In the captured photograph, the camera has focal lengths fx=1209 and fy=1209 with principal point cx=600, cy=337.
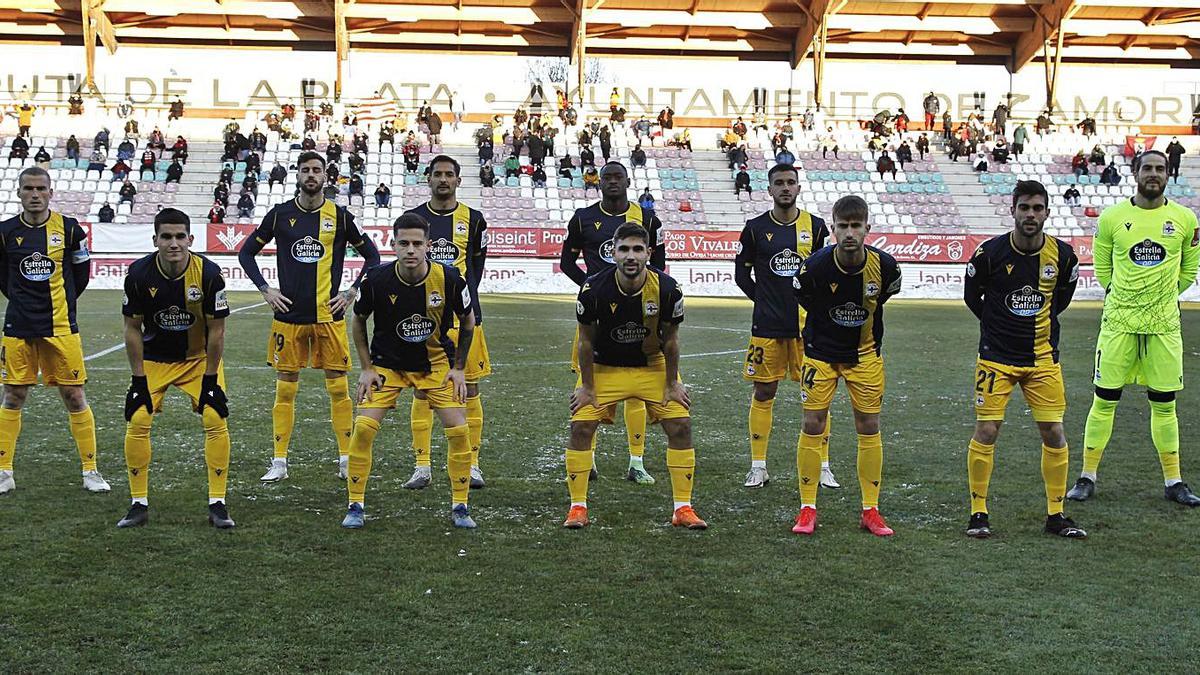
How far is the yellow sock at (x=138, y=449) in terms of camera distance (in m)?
6.49

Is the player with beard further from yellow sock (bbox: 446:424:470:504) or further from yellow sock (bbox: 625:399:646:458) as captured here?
yellow sock (bbox: 625:399:646:458)

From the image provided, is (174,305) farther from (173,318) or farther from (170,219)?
(170,219)

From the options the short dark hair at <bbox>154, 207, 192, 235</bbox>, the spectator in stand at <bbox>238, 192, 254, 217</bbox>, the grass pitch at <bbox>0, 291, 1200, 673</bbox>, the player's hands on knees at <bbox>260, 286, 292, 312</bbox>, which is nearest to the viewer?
the grass pitch at <bbox>0, 291, 1200, 673</bbox>

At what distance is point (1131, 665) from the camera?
175 inches

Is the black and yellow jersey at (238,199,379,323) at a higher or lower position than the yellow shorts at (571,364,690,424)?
higher

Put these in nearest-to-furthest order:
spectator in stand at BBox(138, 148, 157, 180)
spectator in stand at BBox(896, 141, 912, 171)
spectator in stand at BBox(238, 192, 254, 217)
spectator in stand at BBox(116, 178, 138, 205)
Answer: spectator in stand at BBox(238, 192, 254, 217) → spectator in stand at BBox(116, 178, 138, 205) → spectator in stand at BBox(138, 148, 157, 180) → spectator in stand at BBox(896, 141, 912, 171)

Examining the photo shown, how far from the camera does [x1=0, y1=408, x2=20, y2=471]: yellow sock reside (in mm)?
7352

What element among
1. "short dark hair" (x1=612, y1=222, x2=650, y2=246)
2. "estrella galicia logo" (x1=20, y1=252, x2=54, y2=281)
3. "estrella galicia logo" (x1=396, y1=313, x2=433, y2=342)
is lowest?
"estrella galicia logo" (x1=396, y1=313, x2=433, y2=342)

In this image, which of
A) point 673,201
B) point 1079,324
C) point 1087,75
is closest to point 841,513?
Answer: point 1079,324

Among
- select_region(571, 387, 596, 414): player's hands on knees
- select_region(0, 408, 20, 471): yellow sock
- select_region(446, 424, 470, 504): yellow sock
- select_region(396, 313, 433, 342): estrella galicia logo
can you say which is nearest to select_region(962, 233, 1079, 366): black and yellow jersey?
select_region(571, 387, 596, 414): player's hands on knees

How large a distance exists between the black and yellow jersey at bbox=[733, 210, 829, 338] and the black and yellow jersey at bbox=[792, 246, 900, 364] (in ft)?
4.11

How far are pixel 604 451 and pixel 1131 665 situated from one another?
5086 mm

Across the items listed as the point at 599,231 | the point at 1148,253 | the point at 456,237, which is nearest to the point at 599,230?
the point at 599,231

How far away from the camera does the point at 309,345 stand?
8.01 meters
